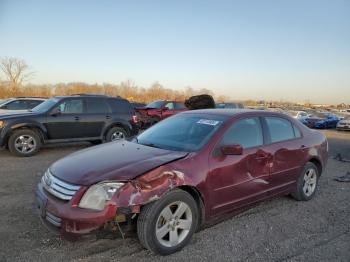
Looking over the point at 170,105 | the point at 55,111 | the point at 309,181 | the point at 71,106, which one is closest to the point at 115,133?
the point at 71,106

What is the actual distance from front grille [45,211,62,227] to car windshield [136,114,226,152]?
1.52 m

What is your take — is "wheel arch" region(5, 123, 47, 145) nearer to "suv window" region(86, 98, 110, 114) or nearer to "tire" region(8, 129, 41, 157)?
"tire" region(8, 129, 41, 157)

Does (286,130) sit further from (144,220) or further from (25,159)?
(25,159)

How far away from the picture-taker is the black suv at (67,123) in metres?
8.75

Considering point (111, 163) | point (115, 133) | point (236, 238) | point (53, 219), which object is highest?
point (111, 163)

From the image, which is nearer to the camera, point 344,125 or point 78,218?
point 78,218

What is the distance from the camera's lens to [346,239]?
4.01m

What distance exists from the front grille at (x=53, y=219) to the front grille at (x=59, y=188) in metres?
0.20

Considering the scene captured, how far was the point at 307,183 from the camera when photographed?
550 cm

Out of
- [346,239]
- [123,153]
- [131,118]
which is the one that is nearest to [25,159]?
[131,118]

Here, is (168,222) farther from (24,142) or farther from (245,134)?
(24,142)

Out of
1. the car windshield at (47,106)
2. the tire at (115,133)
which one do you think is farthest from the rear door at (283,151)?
the car windshield at (47,106)

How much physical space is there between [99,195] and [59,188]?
1.66 feet

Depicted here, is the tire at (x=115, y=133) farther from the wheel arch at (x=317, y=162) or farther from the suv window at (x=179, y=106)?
the suv window at (x=179, y=106)
